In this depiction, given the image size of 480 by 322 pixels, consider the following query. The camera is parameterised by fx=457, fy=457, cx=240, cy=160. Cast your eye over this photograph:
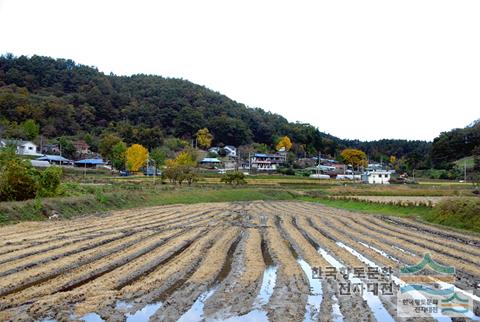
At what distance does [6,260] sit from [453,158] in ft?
334

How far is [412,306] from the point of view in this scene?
806 cm

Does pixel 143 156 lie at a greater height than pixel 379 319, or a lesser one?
greater

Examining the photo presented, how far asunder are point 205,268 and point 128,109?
113820mm

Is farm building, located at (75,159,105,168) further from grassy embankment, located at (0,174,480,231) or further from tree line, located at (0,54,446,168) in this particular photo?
grassy embankment, located at (0,174,480,231)

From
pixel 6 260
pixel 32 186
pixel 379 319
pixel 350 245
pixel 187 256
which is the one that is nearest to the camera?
pixel 379 319

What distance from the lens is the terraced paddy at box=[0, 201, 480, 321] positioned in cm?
775

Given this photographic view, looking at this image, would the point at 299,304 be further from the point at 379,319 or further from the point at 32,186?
the point at 32,186

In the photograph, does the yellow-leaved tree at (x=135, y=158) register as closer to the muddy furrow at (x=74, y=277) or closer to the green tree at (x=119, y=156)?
the green tree at (x=119, y=156)

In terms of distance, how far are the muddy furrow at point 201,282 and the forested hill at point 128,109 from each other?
85438 mm

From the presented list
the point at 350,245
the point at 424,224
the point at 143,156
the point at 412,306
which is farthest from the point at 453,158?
the point at 412,306

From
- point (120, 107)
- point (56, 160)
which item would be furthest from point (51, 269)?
point (120, 107)

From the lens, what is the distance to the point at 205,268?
11.4 metres

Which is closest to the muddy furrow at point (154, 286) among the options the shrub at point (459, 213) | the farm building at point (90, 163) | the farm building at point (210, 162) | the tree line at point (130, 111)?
the shrub at point (459, 213)

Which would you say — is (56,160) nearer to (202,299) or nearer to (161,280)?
(161,280)
